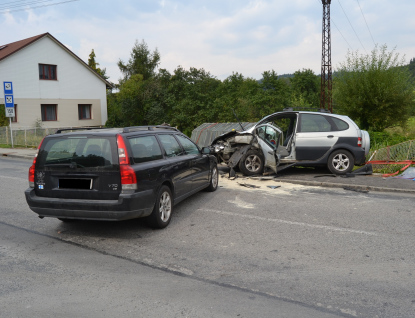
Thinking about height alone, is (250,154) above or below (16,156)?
above

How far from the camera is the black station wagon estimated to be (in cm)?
520

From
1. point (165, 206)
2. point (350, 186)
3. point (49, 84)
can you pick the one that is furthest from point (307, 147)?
point (49, 84)

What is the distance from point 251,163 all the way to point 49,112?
2770 centimetres

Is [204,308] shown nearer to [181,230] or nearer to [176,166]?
[181,230]

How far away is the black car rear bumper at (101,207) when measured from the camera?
16.9 ft

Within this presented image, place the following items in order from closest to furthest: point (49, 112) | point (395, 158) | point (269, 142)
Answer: point (269, 142), point (395, 158), point (49, 112)

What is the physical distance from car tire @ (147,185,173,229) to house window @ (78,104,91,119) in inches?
1284

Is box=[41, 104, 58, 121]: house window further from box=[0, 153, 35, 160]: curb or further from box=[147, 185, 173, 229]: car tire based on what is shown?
box=[147, 185, 173, 229]: car tire

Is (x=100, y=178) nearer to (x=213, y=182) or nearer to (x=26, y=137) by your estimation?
(x=213, y=182)

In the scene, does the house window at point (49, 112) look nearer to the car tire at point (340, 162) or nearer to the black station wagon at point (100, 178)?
the car tire at point (340, 162)

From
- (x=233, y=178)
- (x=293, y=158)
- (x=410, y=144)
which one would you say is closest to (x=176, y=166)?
(x=233, y=178)

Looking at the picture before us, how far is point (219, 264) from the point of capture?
4.49 metres

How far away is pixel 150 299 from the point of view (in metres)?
3.64

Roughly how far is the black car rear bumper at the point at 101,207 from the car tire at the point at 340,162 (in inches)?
255
